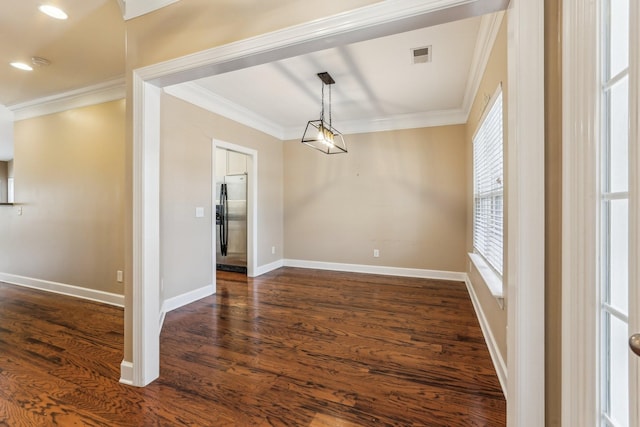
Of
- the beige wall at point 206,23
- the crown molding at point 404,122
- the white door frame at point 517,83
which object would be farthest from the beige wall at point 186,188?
the crown molding at point 404,122

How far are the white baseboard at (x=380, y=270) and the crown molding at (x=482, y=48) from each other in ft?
8.59

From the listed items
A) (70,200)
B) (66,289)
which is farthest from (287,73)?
(66,289)

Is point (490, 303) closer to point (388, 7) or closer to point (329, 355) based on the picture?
point (329, 355)

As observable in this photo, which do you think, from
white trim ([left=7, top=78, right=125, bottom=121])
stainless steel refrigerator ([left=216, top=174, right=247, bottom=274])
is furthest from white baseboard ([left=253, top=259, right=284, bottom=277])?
white trim ([left=7, top=78, right=125, bottom=121])

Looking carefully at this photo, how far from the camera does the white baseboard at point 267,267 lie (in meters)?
4.89

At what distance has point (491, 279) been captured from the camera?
240cm

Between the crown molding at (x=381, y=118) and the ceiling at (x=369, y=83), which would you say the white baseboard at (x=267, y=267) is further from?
the ceiling at (x=369, y=83)

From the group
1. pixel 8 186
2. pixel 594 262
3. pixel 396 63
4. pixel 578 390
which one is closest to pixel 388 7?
pixel 594 262

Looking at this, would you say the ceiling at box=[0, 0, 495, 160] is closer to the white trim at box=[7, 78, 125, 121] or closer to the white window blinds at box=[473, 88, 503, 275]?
the white trim at box=[7, 78, 125, 121]

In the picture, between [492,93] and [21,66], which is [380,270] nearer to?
[492,93]

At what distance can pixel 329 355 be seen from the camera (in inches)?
92.0

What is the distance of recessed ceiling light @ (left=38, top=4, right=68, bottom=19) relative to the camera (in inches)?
80.7

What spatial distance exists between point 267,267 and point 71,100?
143 inches

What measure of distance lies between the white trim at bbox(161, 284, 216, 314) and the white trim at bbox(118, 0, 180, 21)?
8.77ft
